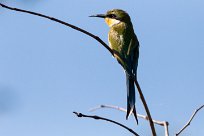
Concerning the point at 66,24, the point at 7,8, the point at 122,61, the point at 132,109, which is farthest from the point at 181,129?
the point at 122,61

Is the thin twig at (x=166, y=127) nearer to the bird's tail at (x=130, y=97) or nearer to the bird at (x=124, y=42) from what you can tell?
the bird's tail at (x=130, y=97)

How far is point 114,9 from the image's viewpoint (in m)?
3.62

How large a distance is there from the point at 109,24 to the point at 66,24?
2037 millimetres

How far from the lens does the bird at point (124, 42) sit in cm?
283

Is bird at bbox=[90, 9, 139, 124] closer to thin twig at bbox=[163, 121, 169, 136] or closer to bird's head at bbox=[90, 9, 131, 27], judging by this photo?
bird's head at bbox=[90, 9, 131, 27]

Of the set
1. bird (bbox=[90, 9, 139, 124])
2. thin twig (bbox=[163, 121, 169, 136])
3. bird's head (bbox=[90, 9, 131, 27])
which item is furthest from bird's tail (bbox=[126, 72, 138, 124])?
bird's head (bbox=[90, 9, 131, 27])

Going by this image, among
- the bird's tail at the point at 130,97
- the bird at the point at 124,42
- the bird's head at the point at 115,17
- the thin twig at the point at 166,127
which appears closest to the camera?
the thin twig at the point at 166,127

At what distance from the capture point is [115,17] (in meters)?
3.58

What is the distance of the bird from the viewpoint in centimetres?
283

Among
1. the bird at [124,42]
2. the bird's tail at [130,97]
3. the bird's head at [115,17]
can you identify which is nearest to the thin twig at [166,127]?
the bird's tail at [130,97]

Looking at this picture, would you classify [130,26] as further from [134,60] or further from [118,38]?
[134,60]

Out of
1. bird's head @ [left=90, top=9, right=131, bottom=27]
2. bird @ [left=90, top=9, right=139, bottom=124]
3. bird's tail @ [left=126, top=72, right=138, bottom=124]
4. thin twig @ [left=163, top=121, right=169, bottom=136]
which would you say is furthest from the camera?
bird's head @ [left=90, top=9, right=131, bottom=27]

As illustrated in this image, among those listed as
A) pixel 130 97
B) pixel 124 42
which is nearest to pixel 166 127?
pixel 130 97

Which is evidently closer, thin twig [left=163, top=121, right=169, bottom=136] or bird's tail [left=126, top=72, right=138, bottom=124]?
thin twig [left=163, top=121, right=169, bottom=136]
